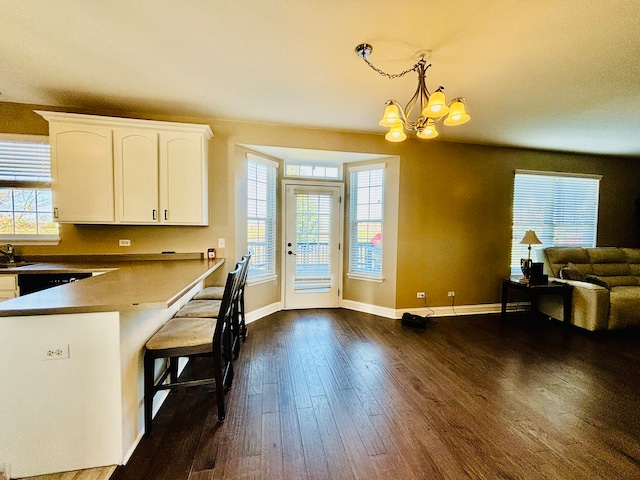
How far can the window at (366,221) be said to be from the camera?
13.2 ft

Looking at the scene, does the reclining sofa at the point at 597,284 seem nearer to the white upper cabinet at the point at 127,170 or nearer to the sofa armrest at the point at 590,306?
the sofa armrest at the point at 590,306

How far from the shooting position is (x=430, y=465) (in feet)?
4.86

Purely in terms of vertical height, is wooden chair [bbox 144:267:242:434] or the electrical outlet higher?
the electrical outlet

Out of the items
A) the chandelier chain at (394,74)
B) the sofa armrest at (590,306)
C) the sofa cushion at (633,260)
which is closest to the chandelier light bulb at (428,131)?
the chandelier chain at (394,74)

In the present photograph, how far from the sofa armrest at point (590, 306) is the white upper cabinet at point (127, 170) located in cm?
485

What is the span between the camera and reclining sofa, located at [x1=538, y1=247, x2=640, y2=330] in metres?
3.34

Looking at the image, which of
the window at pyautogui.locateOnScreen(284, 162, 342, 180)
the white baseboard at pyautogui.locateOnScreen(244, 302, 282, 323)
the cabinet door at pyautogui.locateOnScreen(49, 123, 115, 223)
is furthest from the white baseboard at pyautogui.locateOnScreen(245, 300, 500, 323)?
the cabinet door at pyautogui.locateOnScreen(49, 123, 115, 223)

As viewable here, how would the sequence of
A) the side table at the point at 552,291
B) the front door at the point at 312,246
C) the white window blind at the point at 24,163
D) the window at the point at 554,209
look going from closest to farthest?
the white window blind at the point at 24,163, the side table at the point at 552,291, the front door at the point at 312,246, the window at the point at 554,209

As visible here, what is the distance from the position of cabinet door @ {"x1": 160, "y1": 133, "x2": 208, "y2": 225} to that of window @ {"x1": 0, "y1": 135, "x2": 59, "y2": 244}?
1317mm

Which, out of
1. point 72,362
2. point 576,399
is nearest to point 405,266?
point 576,399

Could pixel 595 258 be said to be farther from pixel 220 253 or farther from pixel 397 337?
pixel 220 253

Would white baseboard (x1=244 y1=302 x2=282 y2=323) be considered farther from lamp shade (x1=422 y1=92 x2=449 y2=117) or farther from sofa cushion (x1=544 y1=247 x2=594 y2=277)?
sofa cushion (x1=544 y1=247 x2=594 y2=277)

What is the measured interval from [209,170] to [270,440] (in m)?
2.89

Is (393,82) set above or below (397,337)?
above
